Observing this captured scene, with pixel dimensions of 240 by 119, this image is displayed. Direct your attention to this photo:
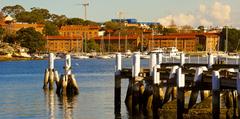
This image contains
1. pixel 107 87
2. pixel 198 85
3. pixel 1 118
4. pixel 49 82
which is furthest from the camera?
pixel 107 87

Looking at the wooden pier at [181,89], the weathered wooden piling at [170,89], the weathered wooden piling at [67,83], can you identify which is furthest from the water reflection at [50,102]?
the weathered wooden piling at [170,89]

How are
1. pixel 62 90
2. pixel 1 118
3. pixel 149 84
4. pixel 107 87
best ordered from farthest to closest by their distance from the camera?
1. pixel 107 87
2. pixel 62 90
3. pixel 1 118
4. pixel 149 84

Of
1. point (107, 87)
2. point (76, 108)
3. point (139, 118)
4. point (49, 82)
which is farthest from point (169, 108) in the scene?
point (107, 87)

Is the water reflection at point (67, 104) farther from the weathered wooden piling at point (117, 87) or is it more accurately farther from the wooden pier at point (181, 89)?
the wooden pier at point (181, 89)

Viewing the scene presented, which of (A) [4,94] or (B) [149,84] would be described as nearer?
(B) [149,84]

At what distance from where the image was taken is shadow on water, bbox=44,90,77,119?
141 ft

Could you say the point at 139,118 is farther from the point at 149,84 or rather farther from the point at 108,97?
the point at 108,97

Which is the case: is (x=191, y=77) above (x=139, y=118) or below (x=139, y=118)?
above

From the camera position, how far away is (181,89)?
109 feet

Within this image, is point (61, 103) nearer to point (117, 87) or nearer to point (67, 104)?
point (67, 104)

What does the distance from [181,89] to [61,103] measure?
18443 millimetres

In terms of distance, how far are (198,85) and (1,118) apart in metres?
13.3

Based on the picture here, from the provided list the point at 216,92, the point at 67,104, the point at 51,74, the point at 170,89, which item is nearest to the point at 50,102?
the point at 67,104

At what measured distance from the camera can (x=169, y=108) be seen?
128 ft
